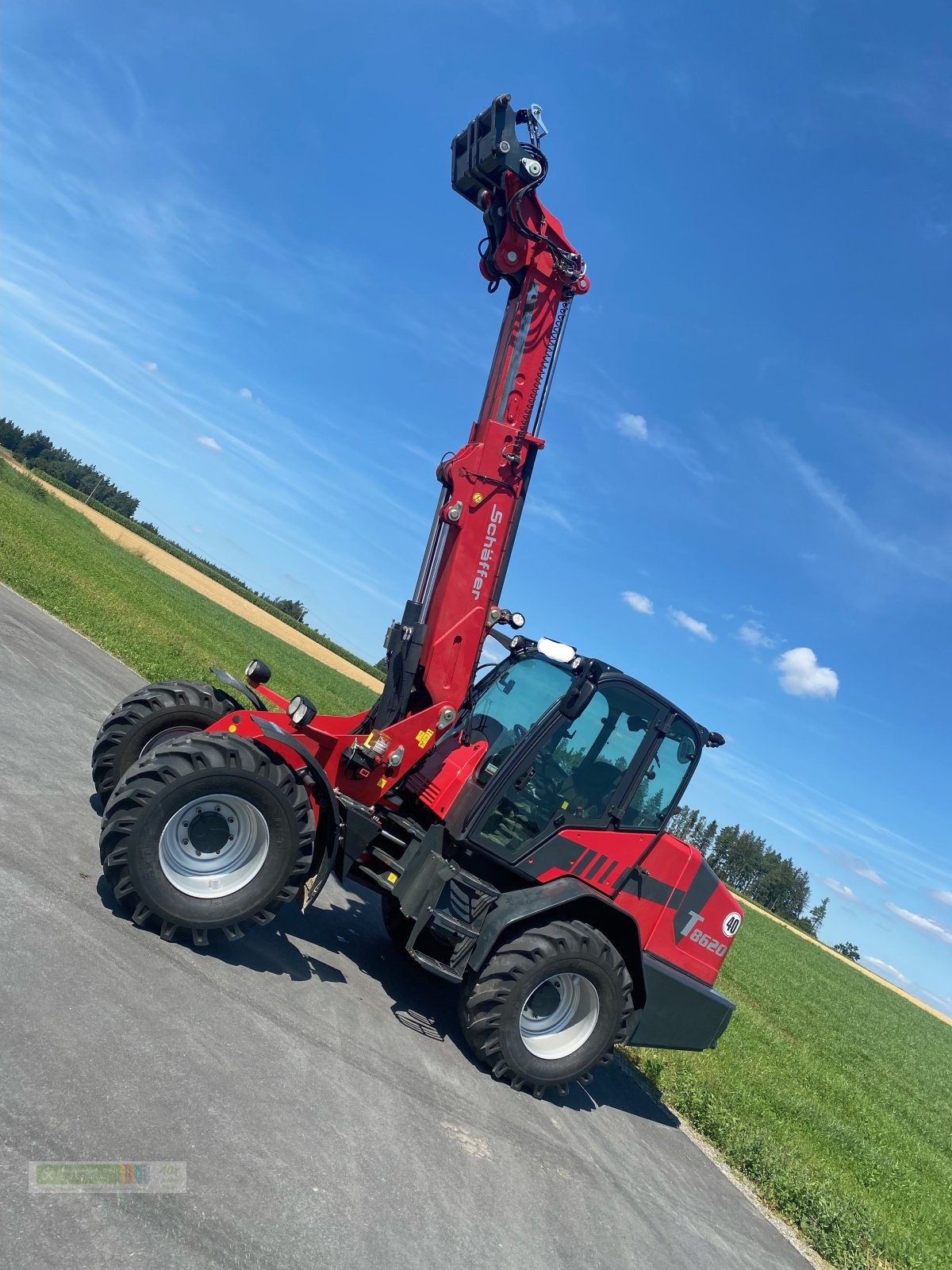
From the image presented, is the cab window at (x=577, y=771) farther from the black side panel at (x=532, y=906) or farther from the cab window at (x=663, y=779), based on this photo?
the black side panel at (x=532, y=906)

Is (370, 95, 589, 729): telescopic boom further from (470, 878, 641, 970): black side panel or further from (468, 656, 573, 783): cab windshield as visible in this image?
(470, 878, 641, 970): black side panel

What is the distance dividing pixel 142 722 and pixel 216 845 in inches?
70.9

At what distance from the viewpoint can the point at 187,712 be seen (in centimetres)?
715

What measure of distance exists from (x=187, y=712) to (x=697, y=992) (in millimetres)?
4491

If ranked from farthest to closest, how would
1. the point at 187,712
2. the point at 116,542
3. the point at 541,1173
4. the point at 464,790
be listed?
the point at 116,542, the point at 187,712, the point at 464,790, the point at 541,1173

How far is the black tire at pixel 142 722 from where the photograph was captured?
6.96m

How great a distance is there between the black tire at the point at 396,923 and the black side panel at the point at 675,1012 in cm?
191

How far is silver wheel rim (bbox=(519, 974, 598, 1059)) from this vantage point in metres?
6.16

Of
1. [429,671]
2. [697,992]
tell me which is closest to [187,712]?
[429,671]

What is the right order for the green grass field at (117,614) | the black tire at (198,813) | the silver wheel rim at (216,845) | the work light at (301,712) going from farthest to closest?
the green grass field at (117,614)
the work light at (301,712)
the silver wheel rim at (216,845)
the black tire at (198,813)

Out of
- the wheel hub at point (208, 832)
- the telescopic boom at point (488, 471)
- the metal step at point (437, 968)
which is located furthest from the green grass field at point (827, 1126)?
the wheel hub at point (208, 832)

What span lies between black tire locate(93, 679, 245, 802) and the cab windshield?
7.06 ft

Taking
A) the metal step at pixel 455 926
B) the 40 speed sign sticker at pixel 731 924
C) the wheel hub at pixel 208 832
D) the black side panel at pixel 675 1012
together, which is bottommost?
the wheel hub at pixel 208 832

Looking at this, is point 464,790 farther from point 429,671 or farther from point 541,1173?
point 541,1173
